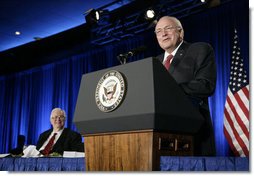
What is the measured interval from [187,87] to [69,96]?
5.68 meters

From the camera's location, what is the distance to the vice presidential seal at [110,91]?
1075mm

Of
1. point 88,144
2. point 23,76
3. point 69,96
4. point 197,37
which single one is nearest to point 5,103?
point 23,76

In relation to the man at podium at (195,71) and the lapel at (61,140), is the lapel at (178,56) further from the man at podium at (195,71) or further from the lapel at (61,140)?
the lapel at (61,140)

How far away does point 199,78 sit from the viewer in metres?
1.23

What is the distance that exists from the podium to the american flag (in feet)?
8.67

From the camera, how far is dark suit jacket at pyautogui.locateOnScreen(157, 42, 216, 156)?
1.18m

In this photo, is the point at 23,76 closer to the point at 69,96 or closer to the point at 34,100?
the point at 34,100

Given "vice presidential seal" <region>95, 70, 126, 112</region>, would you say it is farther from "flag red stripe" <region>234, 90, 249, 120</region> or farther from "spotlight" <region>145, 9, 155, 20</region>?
"spotlight" <region>145, 9, 155, 20</region>

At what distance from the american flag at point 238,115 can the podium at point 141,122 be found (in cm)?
264

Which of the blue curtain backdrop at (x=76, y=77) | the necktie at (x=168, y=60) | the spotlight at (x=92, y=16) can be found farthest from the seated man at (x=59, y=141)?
the necktie at (x=168, y=60)

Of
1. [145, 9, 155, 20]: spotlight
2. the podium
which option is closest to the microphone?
the podium

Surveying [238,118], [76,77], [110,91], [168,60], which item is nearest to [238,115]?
[238,118]

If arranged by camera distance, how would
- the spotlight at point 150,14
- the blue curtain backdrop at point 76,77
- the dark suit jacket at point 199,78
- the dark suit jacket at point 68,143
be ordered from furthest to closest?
the blue curtain backdrop at point 76,77, the spotlight at point 150,14, the dark suit jacket at point 68,143, the dark suit jacket at point 199,78

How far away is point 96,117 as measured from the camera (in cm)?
113
